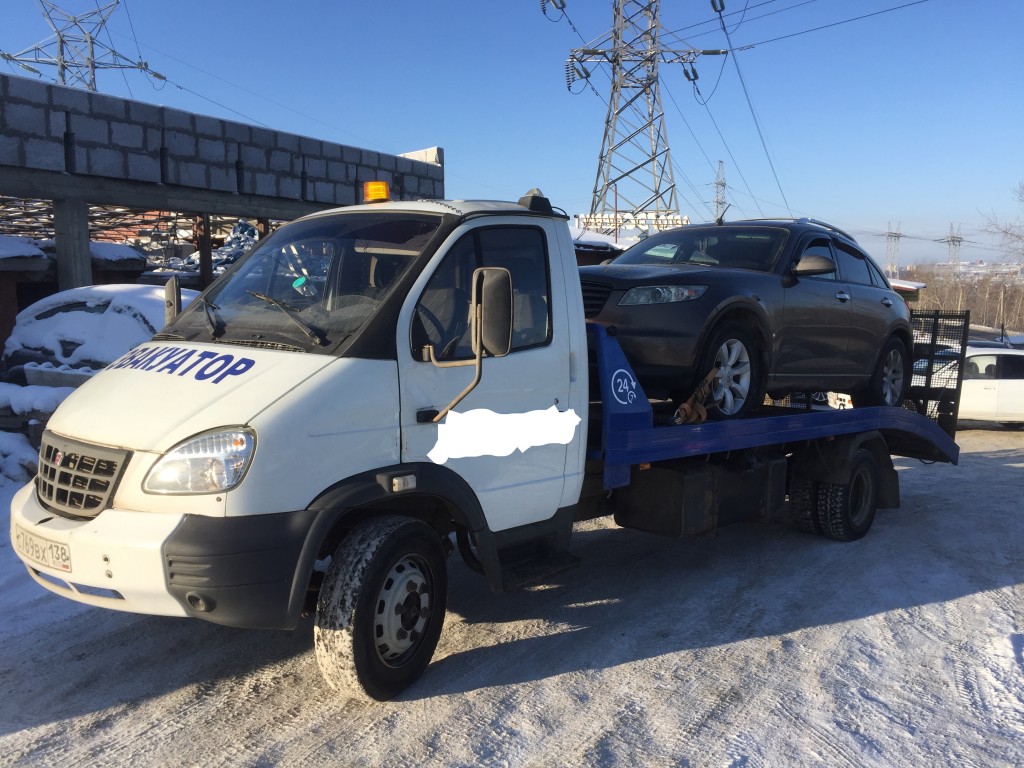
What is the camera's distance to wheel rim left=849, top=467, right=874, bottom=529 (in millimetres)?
7555

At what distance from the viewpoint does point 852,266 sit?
7578mm

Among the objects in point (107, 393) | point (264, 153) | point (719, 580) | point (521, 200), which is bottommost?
point (719, 580)

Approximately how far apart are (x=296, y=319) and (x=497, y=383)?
100cm

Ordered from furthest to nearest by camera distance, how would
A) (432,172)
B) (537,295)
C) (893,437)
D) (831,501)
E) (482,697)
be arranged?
(432,172) → (893,437) → (831,501) → (537,295) → (482,697)

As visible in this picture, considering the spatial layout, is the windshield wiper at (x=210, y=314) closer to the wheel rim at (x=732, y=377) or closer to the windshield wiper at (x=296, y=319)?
the windshield wiper at (x=296, y=319)

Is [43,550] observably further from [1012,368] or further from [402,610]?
[1012,368]

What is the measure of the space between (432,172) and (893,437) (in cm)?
1170

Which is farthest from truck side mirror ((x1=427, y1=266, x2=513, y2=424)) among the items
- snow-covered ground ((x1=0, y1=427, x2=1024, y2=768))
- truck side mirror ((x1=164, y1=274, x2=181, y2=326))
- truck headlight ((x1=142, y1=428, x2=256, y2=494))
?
truck side mirror ((x1=164, y1=274, x2=181, y2=326))

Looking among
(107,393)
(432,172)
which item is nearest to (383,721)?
(107,393)

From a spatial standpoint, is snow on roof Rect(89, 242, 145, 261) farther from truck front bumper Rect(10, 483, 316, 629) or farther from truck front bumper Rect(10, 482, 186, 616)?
truck front bumper Rect(10, 483, 316, 629)

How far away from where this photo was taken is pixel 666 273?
594 cm

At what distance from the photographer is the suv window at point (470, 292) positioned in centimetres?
399

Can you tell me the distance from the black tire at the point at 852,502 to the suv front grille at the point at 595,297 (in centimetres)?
277

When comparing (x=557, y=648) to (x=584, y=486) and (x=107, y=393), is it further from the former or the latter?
(x=107, y=393)
